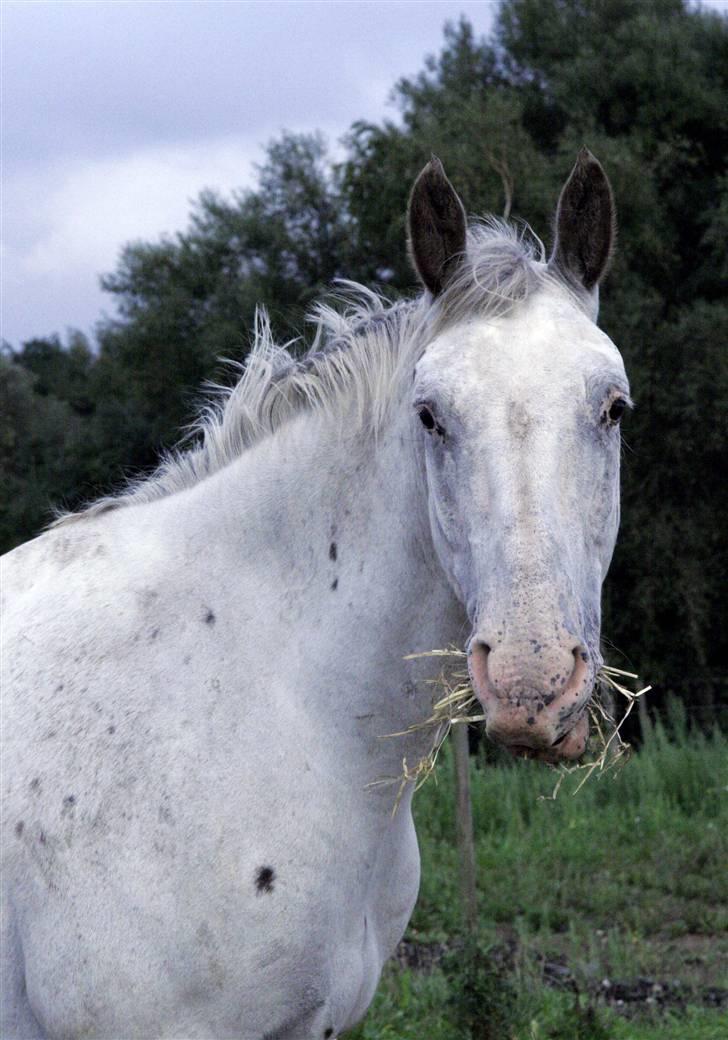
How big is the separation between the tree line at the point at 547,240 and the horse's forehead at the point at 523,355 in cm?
836

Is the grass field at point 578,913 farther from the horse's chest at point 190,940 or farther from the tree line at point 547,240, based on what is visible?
the tree line at point 547,240

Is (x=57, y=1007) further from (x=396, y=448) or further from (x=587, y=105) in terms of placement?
(x=587, y=105)

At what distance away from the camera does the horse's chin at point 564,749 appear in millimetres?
2059

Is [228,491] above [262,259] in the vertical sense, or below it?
above

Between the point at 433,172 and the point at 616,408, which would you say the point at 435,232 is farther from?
the point at 616,408

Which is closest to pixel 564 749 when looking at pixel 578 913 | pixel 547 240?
pixel 578 913

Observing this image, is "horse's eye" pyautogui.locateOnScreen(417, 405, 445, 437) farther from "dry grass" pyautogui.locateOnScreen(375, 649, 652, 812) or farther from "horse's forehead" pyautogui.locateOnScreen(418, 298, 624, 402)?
"dry grass" pyautogui.locateOnScreen(375, 649, 652, 812)

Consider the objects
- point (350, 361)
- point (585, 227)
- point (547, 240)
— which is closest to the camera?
point (585, 227)

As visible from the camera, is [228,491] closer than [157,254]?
Yes

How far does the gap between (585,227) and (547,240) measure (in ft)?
29.8

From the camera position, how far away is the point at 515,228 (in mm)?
2859

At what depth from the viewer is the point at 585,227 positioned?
8.54 ft

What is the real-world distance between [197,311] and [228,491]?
52.7ft

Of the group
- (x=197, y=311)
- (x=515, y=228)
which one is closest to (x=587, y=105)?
(x=197, y=311)
